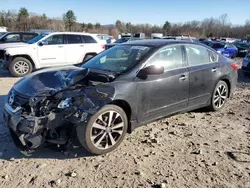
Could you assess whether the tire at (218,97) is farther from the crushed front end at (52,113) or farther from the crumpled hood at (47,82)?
the crumpled hood at (47,82)

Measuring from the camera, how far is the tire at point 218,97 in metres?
5.50

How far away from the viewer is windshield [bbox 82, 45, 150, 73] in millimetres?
4301

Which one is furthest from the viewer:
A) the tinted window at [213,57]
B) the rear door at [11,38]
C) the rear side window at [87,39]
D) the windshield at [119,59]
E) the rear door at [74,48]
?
the rear door at [11,38]

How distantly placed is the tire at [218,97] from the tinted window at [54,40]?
23.8 feet

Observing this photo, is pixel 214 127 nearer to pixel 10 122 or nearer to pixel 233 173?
pixel 233 173

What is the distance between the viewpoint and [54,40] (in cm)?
1060

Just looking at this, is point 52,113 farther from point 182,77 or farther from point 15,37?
point 15,37

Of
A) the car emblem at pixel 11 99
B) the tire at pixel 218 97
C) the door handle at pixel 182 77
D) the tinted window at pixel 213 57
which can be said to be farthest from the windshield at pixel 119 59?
the tire at pixel 218 97

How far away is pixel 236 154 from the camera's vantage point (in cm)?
381

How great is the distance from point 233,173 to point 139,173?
3.98 feet

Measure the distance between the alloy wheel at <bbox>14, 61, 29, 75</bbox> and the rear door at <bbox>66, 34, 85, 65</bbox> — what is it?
170 cm

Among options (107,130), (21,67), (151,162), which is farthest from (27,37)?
(151,162)

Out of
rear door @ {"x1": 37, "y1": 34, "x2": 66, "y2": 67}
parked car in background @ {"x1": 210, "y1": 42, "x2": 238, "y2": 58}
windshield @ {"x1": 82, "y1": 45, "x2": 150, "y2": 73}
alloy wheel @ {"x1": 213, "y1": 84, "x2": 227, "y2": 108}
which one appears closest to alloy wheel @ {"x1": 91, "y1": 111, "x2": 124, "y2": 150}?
A: windshield @ {"x1": 82, "y1": 45, "x2": 150, "y2": 73}

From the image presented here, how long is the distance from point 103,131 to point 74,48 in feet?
25.8
